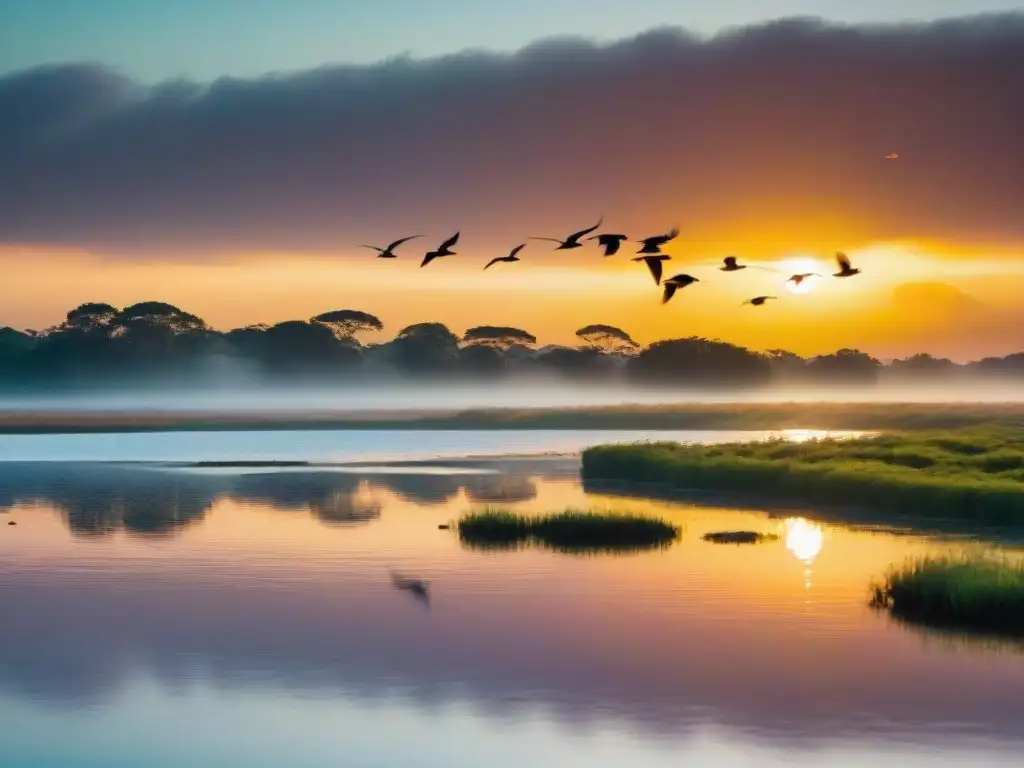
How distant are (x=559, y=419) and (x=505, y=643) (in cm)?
14673

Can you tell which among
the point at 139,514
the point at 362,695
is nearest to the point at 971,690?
the point at 362,695

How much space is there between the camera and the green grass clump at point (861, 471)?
5438 cm

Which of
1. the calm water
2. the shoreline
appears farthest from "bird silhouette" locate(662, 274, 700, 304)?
the shoreline

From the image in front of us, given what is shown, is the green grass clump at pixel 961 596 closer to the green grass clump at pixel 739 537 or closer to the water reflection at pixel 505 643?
the water reflection at pixel 505 643

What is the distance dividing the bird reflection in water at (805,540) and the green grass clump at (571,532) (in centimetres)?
354

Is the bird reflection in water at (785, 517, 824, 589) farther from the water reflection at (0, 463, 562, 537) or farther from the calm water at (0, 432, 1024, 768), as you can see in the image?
the water reflection at (0, 463, 562, 537)

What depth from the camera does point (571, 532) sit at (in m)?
48.4

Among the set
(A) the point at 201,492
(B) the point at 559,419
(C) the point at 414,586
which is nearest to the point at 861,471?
(C) the point at 414,586

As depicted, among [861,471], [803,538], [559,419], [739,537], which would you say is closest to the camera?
[739,537]

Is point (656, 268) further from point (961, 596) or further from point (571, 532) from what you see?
point (571, 532)

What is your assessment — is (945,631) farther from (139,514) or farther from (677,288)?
(139,514)

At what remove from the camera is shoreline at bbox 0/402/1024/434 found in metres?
160

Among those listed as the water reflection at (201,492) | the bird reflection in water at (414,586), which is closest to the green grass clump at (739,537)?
the bird reflection in water at (414,586)

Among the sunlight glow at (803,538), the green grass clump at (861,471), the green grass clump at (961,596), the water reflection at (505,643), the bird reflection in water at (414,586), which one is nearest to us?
the water reflection at (505,643)
